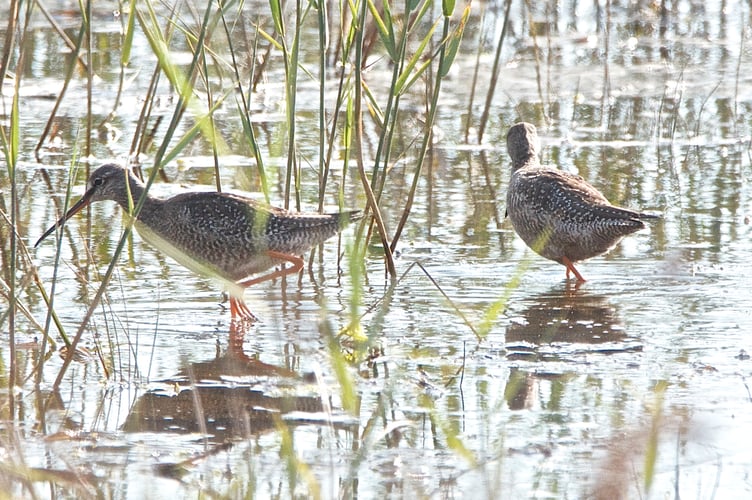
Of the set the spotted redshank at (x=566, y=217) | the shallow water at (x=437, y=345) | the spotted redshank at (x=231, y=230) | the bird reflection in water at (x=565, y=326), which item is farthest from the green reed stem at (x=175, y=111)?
the spotted redshank at (x=566, y=217)

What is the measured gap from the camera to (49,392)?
5148mm

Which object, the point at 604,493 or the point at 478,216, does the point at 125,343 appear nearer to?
the point at 604,493

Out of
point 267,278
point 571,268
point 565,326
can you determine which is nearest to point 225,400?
point 267,278

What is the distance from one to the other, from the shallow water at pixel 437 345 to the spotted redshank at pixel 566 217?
19 cm

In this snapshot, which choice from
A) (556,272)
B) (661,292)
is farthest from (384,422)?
(556,272)

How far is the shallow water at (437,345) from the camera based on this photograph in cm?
427

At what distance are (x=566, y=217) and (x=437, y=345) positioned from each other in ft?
6.14

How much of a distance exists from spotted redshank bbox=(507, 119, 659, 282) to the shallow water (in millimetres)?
193

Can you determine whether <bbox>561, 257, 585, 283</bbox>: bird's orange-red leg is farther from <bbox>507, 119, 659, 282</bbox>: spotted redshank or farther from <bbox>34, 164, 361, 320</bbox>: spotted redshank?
<bbox>34, 164, 361, 320</bbox>: spotted redshank

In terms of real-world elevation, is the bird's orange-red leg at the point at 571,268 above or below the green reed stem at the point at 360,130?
below

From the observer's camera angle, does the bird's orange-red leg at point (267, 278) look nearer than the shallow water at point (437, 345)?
No

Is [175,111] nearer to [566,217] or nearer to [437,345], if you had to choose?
[437,345]

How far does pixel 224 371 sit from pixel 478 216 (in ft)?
11.3

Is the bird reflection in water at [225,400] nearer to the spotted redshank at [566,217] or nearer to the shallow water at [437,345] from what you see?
the shallow water at [437,345]
